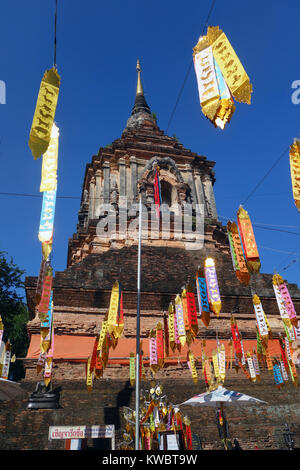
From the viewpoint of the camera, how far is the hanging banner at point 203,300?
28.9 ft

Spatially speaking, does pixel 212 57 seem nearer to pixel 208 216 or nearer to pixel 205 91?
pixel 205 91

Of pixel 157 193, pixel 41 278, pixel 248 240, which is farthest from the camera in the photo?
pixel 157 193

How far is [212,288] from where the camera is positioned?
9.05 m

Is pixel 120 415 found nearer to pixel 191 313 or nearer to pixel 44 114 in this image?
pixel 191 313

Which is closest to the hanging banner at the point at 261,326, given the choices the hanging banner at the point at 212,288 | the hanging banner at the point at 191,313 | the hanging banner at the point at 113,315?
the hanging banner at the point at 212,288

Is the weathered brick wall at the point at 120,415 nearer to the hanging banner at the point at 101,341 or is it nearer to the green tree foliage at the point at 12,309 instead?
the hanging banner at the point at 101,341

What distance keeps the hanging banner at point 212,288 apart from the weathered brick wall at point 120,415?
3.51 meters

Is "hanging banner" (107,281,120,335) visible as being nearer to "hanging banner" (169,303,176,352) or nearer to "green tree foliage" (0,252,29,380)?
"hanging banner" (169,303,176,352)

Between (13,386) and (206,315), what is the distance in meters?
4.77

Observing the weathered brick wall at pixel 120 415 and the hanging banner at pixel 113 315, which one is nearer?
the weathered brick wall at pixel 120 415

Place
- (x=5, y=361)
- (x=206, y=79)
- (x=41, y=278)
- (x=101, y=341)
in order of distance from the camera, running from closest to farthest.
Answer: (x=206, y=79) < (x=41, y=278) < (x=101, y=341) < (x=5, y=361)

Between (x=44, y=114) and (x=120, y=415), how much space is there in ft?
25.8

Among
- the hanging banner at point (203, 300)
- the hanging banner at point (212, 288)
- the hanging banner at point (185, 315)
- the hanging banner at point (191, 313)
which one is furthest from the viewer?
the hanging banner at point (185, 315)

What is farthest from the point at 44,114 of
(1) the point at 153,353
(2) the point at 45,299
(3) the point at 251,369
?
(3) the point at 251,369
